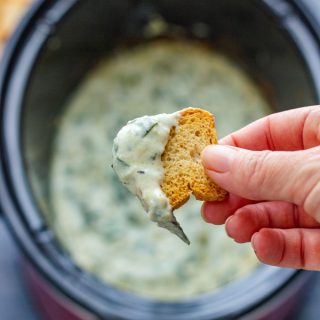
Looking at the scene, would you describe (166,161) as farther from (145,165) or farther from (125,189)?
(125,189)

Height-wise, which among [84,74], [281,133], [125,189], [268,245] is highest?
[84,74]

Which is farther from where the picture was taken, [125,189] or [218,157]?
[125,189]

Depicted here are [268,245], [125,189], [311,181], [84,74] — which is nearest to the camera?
[311,181]

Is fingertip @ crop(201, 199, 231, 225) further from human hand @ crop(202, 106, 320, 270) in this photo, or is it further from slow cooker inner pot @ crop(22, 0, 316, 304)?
slow cooker inner pot @ crop(22, 0, 316, 304)

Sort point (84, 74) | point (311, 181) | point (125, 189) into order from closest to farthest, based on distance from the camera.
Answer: point (311, 181) → point (125, 189) → point (84, 74)

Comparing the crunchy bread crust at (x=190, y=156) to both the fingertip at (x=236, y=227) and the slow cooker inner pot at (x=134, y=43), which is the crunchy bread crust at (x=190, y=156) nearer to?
the fingertip at (x=236, y=227)

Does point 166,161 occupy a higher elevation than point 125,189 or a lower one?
lower

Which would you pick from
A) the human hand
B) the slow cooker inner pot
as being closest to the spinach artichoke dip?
the slow cooker inner pot

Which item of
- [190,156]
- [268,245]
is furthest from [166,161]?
[268,245]
